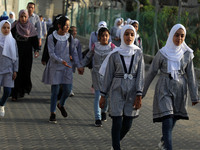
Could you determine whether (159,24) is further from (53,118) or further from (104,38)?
(53,118)

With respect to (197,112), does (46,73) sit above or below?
above

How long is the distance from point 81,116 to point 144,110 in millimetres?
1597

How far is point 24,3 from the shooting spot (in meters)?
41.1

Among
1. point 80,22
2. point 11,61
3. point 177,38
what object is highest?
point 177,38

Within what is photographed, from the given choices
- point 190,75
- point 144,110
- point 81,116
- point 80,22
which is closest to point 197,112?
point 144,110

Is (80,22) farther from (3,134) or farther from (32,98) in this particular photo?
(3,134)

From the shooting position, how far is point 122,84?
6168mm

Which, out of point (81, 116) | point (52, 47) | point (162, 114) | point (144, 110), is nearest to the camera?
point (162, 114)

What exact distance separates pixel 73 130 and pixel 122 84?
1.92 m

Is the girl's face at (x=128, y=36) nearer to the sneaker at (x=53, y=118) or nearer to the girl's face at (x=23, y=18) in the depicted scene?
the sneaker at (x=53, y=118)

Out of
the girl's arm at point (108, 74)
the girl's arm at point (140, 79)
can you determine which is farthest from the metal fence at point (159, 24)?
the girl's arm at point (108, 74)

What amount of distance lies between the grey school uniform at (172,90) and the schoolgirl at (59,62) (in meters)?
2.25

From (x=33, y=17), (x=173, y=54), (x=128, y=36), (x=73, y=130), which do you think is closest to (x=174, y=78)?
(x=173, y=54)

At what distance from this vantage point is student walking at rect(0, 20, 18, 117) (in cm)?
852
